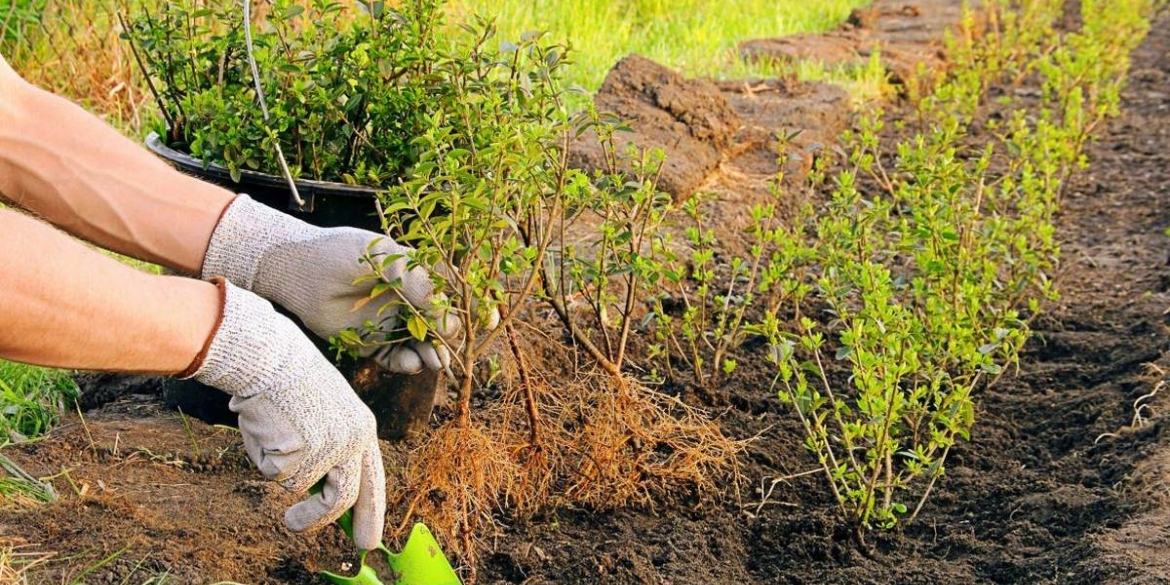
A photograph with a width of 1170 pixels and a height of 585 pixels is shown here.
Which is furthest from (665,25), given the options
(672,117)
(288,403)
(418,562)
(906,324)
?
(288,403)

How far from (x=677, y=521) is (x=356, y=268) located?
85 centimetres

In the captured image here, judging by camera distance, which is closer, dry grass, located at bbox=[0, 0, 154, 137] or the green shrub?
the green shrub

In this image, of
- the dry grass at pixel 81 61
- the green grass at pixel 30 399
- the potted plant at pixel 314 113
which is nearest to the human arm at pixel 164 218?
the potted plant at pixel 314 113

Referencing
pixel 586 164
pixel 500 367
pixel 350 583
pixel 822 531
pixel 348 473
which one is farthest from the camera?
pixel 586 164

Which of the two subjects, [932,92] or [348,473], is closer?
[348,473]

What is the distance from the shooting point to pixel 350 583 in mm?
2135

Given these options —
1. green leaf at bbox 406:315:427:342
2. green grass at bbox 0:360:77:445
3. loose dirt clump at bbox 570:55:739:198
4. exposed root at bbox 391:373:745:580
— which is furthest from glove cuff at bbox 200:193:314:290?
loose dirt clump at bbox 570:55:739:198

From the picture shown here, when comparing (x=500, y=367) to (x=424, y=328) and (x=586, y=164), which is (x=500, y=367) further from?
(x=586, y=164)

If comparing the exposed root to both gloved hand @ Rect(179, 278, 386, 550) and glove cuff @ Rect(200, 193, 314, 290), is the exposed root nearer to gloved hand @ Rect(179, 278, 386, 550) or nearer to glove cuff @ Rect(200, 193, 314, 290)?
gloved hand @ Rect(179, 278, 386, 550)

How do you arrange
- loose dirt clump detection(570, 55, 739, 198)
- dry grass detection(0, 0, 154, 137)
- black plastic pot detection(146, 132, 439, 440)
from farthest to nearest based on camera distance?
dry grass detection(0, 0, 154, 137)
loose dirt clump detection(570, 55, 739, 198)
black plastic pot detection(146, 132, 439, 440)

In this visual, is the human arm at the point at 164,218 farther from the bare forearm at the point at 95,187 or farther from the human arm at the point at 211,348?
the human arm at the point at 211,348

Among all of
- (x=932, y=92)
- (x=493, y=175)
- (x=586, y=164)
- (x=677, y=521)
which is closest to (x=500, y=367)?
(x=677, y=521)

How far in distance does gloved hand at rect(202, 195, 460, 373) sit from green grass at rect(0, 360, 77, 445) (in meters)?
0.72

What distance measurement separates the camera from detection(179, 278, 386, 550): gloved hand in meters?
1.85
